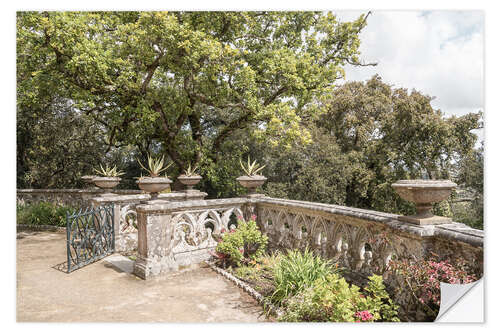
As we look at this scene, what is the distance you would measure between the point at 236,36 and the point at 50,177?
874cm

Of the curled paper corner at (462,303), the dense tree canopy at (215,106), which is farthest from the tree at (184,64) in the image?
the curled paper corner at (462,303)

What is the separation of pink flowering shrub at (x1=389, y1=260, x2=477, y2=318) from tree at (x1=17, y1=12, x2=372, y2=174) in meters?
6.02

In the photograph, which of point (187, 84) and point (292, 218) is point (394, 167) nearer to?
point (187, 84)

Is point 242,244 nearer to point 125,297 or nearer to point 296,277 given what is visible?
point 296,277

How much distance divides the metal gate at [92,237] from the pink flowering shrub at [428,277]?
4.92m

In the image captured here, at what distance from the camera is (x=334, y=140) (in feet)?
58.4

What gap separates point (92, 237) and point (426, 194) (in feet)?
19.1

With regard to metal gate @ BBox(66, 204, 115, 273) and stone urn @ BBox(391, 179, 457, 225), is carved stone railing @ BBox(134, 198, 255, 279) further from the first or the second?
stone urn @ BBox(391, 179, 457, 225)

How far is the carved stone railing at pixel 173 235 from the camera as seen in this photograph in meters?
5.16

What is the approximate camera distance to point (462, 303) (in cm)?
359

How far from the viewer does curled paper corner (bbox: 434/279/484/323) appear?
10.6 feet

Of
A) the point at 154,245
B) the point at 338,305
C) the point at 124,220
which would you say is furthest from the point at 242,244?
the point at 124,220
